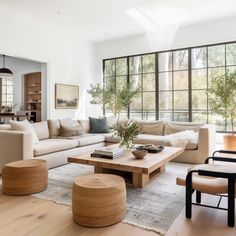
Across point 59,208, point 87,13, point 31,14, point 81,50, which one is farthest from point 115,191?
point 81,50

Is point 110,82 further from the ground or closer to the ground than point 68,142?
further from the ground

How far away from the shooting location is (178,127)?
5.34 metres

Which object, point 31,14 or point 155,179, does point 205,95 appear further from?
point 31,14

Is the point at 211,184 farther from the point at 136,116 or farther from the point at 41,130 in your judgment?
the point at 136,116

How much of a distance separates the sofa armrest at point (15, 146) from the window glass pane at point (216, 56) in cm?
524

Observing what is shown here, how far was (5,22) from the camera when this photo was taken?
5.41 m

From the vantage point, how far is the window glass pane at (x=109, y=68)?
8102 millimetres

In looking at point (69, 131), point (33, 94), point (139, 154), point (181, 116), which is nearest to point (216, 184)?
point (139, 154)

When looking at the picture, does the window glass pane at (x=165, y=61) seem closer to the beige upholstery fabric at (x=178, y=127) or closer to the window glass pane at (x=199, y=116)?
the window glass pane at (x=199, y=116)

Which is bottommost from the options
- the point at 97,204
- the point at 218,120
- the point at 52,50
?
the point at 97,204

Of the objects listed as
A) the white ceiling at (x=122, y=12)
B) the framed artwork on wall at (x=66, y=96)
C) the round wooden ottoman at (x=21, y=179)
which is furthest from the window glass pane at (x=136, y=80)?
the round wooden ottoman at (x=21, y=179)

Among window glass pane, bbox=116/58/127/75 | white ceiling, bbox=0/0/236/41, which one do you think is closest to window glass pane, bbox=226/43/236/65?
white ceiling, bbox=0/0/236/41

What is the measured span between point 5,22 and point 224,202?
569cm

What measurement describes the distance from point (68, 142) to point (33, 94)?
5.52 metres
